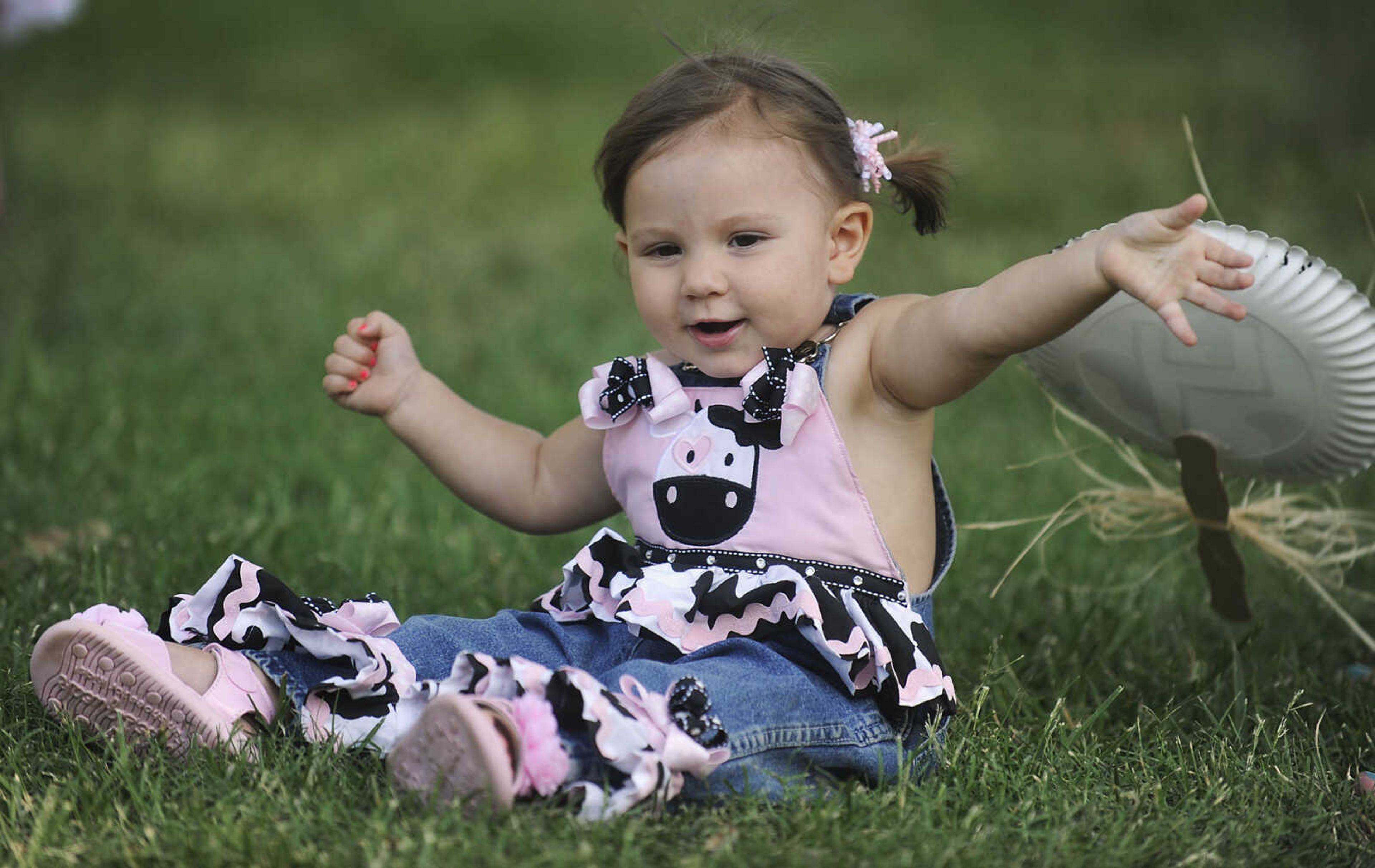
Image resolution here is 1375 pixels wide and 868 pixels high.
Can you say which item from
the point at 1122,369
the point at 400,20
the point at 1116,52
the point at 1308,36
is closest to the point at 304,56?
the point at 400,20

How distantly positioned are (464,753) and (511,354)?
336cm

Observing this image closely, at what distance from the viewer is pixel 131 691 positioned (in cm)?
197

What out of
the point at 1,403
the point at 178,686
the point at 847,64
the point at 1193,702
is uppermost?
the point at 847,64

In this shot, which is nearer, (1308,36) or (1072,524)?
(1072,524)

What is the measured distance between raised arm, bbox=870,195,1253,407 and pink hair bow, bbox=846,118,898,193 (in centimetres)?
19

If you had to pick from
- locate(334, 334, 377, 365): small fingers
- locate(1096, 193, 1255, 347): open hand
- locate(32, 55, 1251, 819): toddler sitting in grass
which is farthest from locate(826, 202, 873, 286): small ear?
locate(334, 334, 377, 365): small fingers

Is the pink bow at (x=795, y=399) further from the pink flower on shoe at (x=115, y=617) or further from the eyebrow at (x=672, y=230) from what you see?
the pink flower on shoe at (x=115, y=617)

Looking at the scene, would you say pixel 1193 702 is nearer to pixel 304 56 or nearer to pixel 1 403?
pixel 1 403

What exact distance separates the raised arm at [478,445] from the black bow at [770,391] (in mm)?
368

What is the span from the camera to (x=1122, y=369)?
249 cm

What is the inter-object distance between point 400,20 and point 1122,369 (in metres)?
8.84

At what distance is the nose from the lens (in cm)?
218

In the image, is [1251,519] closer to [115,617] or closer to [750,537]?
[750,537]

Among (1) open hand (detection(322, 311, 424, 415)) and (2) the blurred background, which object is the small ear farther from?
(1) open hand (detection(322, 311, 424, 415))
